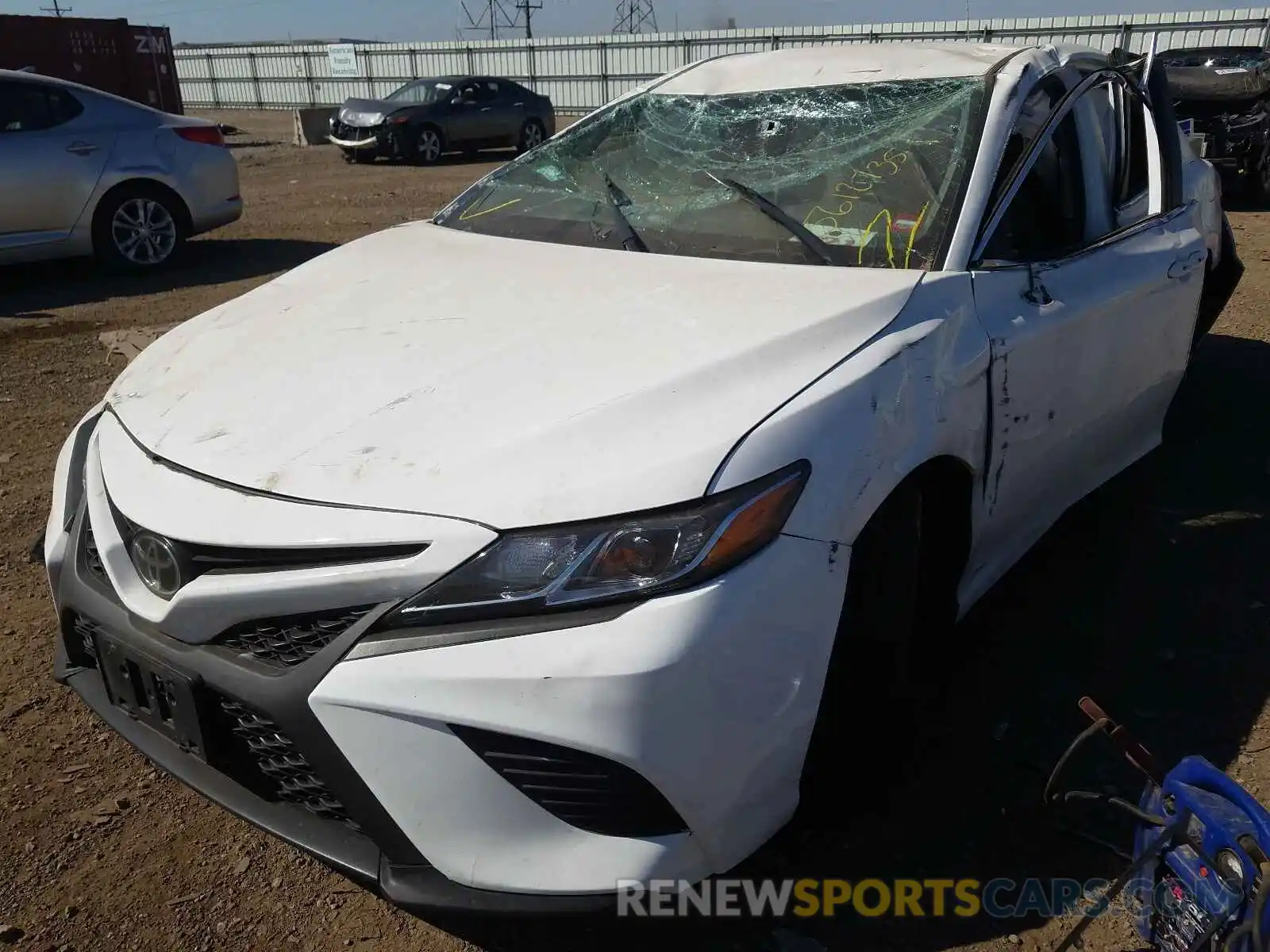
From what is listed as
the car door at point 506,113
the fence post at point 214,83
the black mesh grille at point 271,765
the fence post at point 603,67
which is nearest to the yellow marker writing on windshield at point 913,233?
the black mesh grille at point 271,765

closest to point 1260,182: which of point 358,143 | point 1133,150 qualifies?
point 1133,150

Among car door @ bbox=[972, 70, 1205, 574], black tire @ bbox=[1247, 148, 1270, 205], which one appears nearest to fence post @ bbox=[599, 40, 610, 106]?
black tire @ bbox=[1247, 148, 1270, 205]

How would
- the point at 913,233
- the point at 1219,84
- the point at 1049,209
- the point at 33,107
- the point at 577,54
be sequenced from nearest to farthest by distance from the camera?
the point at 913,233, the point at 1049,209, the point at 33,107, the point at 1219,84, the point at 577,54

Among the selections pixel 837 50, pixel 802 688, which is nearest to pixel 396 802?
pixel 802 688

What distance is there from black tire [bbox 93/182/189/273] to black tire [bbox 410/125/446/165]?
8688 mm

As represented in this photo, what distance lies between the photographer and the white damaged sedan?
161cm

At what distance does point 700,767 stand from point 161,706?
3.19ft

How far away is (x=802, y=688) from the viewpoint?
175 centimetres

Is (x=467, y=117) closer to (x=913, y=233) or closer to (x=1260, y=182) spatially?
(x=1260, y=182)

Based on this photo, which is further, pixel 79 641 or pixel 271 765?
pixel 79 641

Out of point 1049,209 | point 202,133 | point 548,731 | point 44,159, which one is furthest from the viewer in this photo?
point 202,133

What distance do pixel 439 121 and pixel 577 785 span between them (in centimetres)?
1642

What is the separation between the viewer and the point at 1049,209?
3.04m

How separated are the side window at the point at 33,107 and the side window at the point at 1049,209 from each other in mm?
7133
